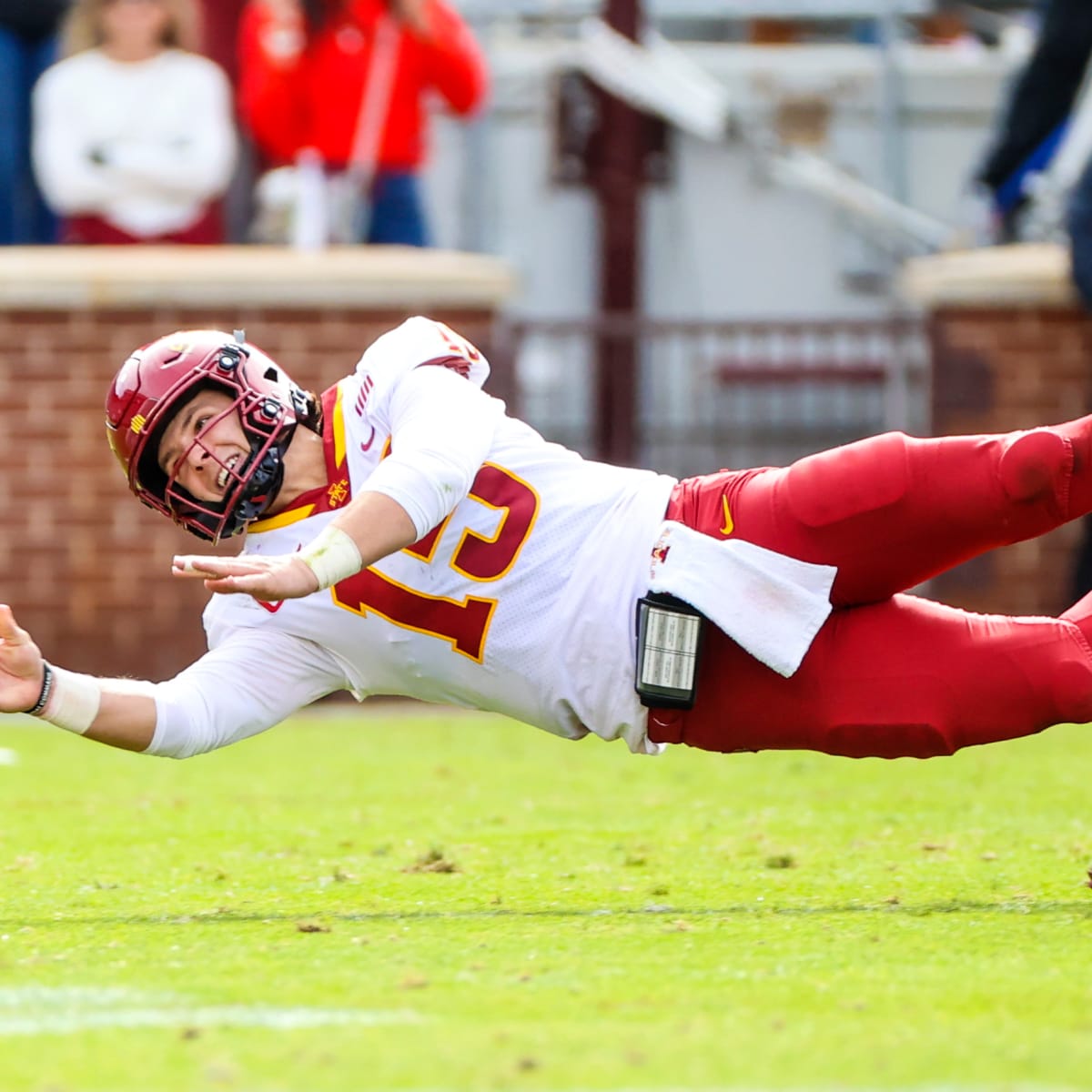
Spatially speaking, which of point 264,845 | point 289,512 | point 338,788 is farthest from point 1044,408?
point 289,512

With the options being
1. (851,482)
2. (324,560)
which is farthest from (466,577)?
(851,482)

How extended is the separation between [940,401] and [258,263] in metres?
3.15

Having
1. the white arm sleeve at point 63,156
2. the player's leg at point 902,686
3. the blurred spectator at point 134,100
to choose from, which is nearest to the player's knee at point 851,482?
the player's leg at point 902,686

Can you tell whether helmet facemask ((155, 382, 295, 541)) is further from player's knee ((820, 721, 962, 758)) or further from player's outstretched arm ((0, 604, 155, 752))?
player's knee ((820, 721, 962, 758))

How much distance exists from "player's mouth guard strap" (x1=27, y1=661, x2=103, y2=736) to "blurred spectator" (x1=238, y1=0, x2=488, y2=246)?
6040 millimetres

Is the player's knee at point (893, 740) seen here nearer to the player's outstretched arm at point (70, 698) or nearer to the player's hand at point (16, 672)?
the player's outstretched arm at point (70, 698)

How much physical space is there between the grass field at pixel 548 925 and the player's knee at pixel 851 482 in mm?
818

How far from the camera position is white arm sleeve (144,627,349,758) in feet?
15.5

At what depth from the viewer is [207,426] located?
4730 millimetres

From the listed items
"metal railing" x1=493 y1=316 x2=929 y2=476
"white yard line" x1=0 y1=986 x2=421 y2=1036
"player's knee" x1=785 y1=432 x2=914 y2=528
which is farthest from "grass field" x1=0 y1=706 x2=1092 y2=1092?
"metal railing" x1=493 y1=316 x2=929 y2=476

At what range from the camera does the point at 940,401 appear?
1063 centimetres

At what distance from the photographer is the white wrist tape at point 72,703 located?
15.0 feet

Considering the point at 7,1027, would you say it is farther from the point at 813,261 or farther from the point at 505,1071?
the point at 813,261

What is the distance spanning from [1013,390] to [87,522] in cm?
423
